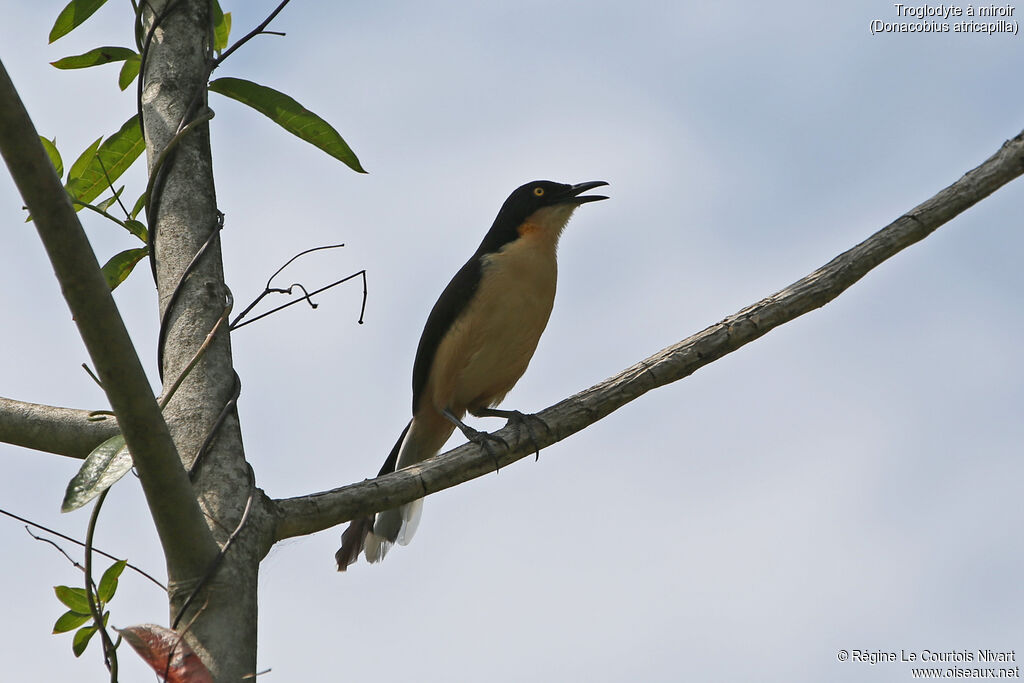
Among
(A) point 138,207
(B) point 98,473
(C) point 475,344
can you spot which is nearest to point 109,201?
(A) point 138,207

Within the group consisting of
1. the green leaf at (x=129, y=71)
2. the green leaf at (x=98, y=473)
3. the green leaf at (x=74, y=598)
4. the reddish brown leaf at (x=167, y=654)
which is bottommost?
the reddish brown leaf at (x=167, y=654)

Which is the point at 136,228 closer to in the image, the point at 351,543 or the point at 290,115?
the point at 290,115

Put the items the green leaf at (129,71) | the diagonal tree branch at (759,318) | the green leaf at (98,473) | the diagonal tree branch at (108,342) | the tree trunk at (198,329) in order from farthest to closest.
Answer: the green leaf at (129,71) → the diagonal tree branch at (759,318) → the green leaf at (98,473) → the tree trunk at (198,329) → the diagonal tree branch at (108,342)

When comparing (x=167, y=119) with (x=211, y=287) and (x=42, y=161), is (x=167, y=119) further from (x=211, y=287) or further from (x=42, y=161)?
(x=42, y=161)

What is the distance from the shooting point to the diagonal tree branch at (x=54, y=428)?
10.3 ft

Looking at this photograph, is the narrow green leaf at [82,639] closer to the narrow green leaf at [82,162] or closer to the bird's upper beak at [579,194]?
the narrow green leaf at [82,162]

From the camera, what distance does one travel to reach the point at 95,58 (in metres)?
3.72

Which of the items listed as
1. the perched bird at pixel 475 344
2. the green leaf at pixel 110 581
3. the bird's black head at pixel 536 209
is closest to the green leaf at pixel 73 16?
the green leaf at pixel 110 581

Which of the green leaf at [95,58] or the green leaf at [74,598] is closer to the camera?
the green leaf at [74,598]

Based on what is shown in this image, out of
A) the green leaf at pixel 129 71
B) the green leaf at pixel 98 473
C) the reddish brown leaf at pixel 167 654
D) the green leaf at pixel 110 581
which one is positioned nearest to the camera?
the reddish brown leaf at pixel 167 654

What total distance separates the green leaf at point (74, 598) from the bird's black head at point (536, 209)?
380cm

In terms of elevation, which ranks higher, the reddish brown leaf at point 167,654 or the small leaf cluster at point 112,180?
the small leaf cluster at point 112,180

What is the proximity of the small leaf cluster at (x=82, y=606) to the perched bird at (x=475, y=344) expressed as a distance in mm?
2489

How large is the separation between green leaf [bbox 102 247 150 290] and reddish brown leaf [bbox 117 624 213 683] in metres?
1.74
